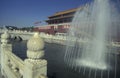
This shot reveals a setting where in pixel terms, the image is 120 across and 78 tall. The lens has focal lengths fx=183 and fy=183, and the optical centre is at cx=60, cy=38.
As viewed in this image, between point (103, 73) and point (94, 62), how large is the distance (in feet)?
8.34

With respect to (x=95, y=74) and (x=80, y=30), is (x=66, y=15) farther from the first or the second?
(x=95, y=74)

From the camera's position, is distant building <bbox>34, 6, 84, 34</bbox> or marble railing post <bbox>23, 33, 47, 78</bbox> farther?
distant building <bbox>34, 6, 84, 34</bbox>

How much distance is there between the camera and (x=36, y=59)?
13.4 feet

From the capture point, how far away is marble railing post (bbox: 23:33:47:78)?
3.90 meters

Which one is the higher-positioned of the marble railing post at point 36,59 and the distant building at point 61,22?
the distant building at point 61,22

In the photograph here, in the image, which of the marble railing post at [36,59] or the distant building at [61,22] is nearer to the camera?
the marble railing post at [36,59]

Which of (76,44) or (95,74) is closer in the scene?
(95,74)

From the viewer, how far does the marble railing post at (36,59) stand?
390 centimetres

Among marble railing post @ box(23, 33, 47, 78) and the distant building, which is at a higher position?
the distant building

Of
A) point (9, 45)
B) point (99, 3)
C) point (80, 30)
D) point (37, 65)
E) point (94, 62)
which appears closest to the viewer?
point (37, 65)

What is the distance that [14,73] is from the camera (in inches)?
256

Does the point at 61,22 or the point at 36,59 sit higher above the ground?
the point at 61,22

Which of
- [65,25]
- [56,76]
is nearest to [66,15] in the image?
[65,25]

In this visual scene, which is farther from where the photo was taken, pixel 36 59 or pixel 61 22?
pixel 61 22
